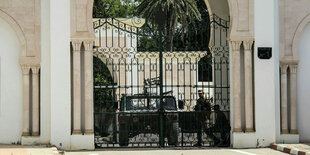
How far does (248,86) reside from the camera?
1581 centimetres

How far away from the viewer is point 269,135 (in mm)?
15688

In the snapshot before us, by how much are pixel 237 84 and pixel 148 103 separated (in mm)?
2582

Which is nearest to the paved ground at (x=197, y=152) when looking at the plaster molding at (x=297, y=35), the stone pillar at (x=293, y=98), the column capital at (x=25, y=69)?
the stone pillar at (x=293, y=98)

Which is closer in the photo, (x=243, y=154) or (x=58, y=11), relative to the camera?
(x=243, y=154)

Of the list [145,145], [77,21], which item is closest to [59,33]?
[77,21]

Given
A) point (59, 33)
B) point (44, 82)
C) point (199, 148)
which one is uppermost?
point (59, 33)

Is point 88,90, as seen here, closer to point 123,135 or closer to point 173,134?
point 123,135

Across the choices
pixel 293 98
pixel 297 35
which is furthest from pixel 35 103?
pixel 297 35

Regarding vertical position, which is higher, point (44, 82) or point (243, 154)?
point (44, 82)

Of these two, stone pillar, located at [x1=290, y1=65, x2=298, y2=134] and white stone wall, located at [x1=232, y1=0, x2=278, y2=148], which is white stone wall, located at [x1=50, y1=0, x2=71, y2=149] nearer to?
white stone wall, located at [x1=232, y1=0, x2=278, y2=148]

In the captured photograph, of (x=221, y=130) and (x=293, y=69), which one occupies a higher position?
(x=293, y=69)

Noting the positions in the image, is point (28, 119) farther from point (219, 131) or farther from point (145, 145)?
point (219, 131)

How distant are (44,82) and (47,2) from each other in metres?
2.06

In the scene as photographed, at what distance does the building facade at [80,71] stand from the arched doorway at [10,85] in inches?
1.0
